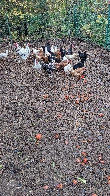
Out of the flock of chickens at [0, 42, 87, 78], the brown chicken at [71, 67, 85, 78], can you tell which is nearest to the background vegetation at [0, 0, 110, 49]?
the flock of chickens at [0, 42, 87, 78]

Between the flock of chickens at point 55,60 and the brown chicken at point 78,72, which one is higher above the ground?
the flock of chickens at point 55,60

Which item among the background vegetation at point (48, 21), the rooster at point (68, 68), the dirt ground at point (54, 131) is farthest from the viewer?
the background vegetation at point (48, 21)

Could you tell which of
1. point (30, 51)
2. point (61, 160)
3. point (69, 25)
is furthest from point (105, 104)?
point (69, 25)

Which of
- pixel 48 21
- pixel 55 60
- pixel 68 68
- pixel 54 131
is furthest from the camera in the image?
pixel 48 21

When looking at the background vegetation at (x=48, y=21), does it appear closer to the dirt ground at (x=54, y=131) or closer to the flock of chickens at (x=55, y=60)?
the dirt ground at (x=54, y=131)

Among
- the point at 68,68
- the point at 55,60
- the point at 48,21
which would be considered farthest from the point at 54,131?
the point at 48,21

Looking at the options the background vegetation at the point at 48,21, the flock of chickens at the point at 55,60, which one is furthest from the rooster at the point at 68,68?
the background vegetation at the point at 48,21

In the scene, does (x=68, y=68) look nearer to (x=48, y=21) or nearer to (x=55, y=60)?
(x=55, y=60)

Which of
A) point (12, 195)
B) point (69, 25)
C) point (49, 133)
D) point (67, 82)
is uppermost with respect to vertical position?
point (69, 25)

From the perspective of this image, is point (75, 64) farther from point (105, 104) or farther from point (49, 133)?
point (49, 133)
